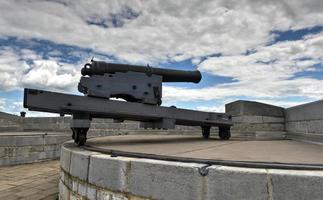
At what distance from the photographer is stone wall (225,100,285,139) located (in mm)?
8367

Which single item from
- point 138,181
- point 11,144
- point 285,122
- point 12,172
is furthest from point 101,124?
point 138,181

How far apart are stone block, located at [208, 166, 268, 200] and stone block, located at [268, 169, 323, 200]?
87 mm

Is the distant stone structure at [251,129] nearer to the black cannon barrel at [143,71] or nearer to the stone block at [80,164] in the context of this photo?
the black cannon barrel at [143,71]

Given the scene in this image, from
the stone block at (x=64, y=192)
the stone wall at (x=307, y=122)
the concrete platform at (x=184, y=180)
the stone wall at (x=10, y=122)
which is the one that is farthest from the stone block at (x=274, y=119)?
the stone wall at (x=10, y=122)

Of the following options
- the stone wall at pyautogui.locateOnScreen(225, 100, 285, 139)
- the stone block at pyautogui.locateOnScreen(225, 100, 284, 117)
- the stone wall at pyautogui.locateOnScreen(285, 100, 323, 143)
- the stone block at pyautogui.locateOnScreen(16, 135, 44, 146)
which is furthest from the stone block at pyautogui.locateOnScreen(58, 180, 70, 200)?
the stone block at pyautogui.locateOnScreen(16, 135, 44, 146)

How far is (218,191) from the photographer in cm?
243

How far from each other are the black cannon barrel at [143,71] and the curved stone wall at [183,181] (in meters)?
1.57

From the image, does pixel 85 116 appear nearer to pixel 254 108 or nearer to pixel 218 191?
pixel 218 191

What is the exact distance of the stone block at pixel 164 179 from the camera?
8.34ft

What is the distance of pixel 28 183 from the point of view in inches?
252

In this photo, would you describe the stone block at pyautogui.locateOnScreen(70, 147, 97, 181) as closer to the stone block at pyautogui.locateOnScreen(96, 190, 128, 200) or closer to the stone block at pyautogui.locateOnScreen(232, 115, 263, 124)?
the stone block at pyautogui.locateOnScreen(96, 190, 128, 200)

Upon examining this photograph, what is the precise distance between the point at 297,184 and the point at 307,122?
4.49 meters

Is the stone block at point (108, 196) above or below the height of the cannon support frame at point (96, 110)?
below

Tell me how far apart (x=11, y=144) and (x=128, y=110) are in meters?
6.63
